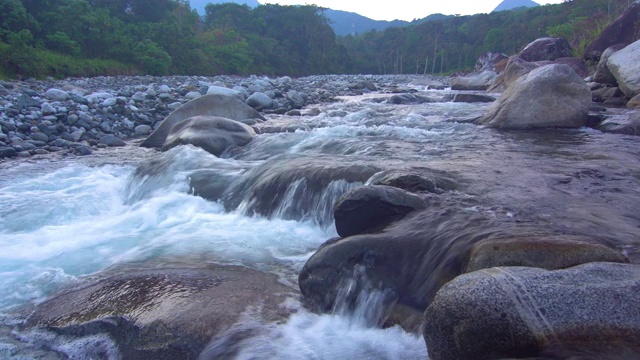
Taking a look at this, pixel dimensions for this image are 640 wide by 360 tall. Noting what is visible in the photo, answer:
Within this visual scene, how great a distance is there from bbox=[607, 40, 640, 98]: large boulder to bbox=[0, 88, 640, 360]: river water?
11.5 ft

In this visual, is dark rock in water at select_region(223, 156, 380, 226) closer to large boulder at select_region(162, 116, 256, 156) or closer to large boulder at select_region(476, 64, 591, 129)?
large boulder at select_region(162, 116, 256, 156)

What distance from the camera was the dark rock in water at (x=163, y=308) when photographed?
2.79m

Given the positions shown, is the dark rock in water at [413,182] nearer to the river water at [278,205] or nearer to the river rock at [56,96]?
the river water at [278,205]

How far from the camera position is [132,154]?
8.41m

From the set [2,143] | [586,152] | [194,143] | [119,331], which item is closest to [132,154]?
[194,143]

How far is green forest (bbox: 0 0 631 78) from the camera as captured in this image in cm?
2034

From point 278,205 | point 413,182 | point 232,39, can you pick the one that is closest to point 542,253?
point 413,182

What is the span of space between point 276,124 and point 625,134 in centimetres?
629

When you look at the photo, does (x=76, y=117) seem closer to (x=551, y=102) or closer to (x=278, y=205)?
(x=278, y=205)

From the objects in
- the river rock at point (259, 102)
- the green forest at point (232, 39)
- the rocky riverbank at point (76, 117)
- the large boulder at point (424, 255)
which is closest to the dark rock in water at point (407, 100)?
the rocky riverbank at point (76, 117)

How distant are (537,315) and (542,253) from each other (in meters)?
0.69

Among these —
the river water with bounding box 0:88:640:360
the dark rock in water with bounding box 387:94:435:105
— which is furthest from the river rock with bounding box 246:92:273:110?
the river water with bounding box 0:88:640:360

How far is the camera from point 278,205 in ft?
16.6

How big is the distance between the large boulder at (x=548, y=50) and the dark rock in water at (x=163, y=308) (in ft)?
63.8
